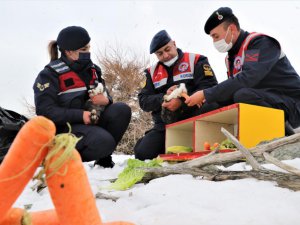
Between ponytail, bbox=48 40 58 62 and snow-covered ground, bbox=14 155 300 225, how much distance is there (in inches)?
79.5

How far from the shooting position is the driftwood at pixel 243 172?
1.51 metres

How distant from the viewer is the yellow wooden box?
2.62 m

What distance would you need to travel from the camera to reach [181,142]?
3.73 m

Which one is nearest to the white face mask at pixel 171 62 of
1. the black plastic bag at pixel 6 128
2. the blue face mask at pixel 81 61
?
the blue face mask at pixel 81 61

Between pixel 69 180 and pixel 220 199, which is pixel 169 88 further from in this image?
pixel 69 180

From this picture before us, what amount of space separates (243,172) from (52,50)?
2.47 metres

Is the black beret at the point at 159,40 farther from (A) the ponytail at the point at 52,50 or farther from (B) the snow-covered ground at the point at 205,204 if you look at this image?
(B) the snow-covered ground at the point at 205,204

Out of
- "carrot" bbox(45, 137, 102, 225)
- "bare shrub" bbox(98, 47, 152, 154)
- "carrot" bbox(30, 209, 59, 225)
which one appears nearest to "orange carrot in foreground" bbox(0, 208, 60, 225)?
"carrot" bbox(30, 209, 59, 225)

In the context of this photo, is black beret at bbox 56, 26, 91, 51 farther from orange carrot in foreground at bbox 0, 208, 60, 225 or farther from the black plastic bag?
orange carrot in foreground at bbox 0, 208, 60, 225

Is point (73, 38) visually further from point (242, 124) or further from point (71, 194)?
point (71, 194)

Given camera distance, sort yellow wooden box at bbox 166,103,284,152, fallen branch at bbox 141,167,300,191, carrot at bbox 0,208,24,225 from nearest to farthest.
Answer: carrot at bbox 0,208,24,225 → fallen branch at bbox 141,167,300,191 → yellow wooden box at bbox 166,103,284,152

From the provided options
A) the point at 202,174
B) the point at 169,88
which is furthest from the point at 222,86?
the point at 202,174

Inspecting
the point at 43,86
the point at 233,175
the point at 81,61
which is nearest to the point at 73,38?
the point at 81,61

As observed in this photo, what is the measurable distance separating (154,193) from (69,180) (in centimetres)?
70
